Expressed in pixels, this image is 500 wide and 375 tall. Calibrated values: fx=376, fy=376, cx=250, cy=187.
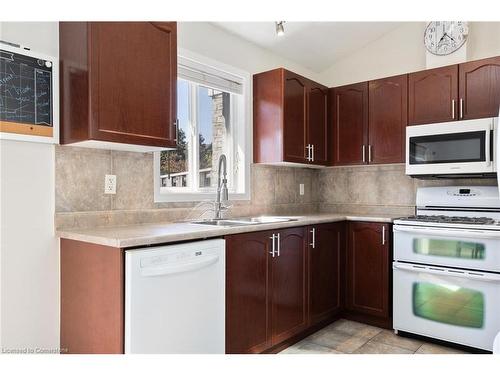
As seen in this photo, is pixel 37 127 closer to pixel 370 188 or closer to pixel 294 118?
pixel 294 118

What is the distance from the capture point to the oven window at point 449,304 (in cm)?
238

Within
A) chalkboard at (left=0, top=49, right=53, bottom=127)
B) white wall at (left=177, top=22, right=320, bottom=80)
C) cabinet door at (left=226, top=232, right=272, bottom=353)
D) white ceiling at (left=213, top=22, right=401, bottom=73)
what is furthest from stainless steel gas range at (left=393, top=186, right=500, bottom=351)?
chalkboard at (left=0, top=49, right=53, bottom=127)

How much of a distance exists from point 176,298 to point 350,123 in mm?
2276

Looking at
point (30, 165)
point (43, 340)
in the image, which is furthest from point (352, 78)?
point (43, 340)

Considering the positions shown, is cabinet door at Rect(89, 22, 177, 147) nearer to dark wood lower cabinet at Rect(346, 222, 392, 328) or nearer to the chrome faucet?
the chrome faucet

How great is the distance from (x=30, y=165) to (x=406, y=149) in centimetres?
255

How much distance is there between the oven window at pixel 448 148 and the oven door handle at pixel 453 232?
529mm

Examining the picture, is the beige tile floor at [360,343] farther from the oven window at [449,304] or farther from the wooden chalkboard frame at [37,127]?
the wooden chalkboard frame at [37,127]

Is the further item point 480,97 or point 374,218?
point 374,218

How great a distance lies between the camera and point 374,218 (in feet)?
9.45

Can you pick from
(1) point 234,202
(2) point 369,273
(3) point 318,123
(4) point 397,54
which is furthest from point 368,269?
(4) point 397,54

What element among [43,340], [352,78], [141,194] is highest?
[352,78]

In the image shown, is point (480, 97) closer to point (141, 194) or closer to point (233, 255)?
point (233, 255)

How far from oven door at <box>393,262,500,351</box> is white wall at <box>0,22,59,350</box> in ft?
7.30
